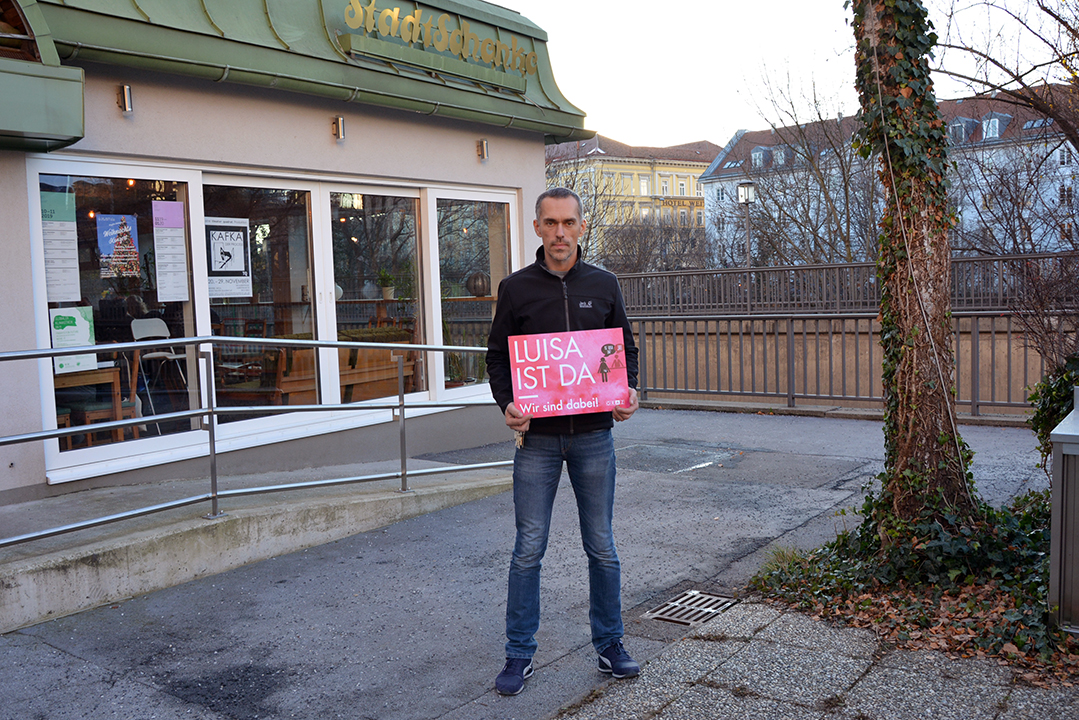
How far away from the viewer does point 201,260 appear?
7090mm

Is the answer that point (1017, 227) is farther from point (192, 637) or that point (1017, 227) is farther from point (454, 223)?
point (192, 637)

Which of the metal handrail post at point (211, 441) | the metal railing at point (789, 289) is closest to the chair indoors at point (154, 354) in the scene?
the metal handrail post at point (211, 441)

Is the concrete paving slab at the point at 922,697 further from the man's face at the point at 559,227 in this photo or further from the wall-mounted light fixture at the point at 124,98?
the wall-mounted light fixture at the point at 124,98

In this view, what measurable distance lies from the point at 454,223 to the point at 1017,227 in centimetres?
1492

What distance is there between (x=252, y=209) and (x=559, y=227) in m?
4.67

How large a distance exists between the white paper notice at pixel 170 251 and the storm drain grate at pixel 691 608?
4.41 metres

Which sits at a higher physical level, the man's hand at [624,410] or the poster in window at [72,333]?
the poster in window at [72,333]

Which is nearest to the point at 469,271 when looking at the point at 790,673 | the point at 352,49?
the point at 352,49

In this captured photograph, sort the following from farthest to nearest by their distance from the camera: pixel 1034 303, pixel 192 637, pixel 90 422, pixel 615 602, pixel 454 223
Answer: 1. pixel 454 223
2. pixel 90 422
3. pixel 1034 303
4. pixel 192 637
5. pixel 615 602

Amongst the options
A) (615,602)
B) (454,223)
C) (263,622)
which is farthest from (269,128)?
(615,602)

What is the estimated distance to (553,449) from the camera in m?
3.77

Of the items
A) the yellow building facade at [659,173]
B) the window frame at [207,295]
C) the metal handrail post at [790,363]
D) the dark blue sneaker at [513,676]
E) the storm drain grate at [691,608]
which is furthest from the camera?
the yellow building facade at [659,173]

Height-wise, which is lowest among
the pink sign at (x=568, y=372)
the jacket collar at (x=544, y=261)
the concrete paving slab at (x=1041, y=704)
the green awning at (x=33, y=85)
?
the concrete paving slab at (x=1041, y=704)

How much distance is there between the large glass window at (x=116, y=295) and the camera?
6.29 metres
